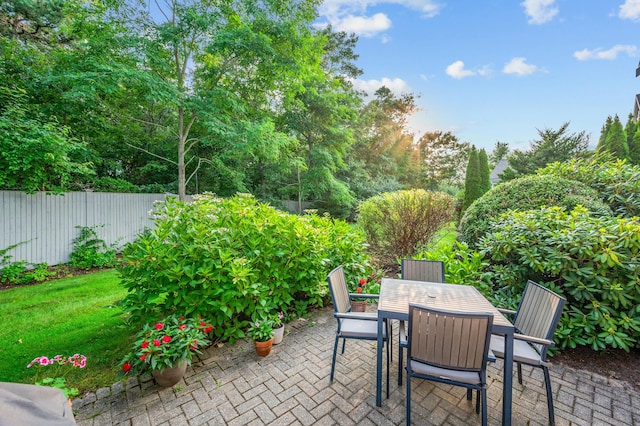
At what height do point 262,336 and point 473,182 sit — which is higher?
point 473,182

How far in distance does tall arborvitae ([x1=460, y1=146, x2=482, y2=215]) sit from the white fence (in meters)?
12.7

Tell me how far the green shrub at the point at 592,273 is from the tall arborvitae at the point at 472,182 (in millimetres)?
10024

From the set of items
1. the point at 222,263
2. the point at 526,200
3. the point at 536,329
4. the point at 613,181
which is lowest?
the point at 536,329

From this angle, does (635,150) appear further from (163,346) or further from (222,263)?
(163,346)

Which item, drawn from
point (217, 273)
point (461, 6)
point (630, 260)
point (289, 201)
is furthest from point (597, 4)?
point (289, 201)

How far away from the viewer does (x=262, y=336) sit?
263 cm

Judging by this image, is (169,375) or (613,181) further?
(613,181)

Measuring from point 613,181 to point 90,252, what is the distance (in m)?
10.6

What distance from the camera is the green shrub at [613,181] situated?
3.88 metres

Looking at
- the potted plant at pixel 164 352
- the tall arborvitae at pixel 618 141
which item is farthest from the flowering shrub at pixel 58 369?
the tall arborvitae at pixel 618 141

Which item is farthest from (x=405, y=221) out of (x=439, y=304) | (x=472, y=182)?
(x=472, y=182)

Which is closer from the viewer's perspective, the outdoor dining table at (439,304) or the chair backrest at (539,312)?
the outdoor dining table at (439,304)

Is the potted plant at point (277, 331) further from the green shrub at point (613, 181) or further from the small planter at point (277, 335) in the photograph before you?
the green shrub at point (613, 181)

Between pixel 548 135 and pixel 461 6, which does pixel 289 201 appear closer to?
pixel 461 6
